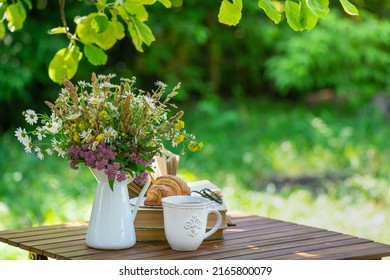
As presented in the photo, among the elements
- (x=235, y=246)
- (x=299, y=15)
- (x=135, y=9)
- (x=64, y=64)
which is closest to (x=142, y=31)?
(x=135, y=9)

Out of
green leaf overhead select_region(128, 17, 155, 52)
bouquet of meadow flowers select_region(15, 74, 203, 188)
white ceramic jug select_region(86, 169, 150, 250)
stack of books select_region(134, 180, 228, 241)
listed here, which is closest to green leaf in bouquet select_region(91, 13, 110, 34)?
green leaf overhead select_region(128, 17, 155, 52)

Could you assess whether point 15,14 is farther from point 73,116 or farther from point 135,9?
point 73,116

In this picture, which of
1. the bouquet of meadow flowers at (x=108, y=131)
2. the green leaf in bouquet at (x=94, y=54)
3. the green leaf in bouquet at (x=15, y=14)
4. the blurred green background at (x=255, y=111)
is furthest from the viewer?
the blurred green background at (x=255, y=111)

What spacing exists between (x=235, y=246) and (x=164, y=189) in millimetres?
302

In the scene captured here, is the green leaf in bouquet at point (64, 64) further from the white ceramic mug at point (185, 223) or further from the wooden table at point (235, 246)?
the white ceramic mug at point (185, 223)

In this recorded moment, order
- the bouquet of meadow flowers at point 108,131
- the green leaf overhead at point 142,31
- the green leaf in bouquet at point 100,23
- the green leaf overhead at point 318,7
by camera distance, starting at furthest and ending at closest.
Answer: the green leaf overhead at point 142,31 < the green leaf in bouquet at point 100,23 < the bouquet of meadow flowers at point 108,131 < the green leaf overhead at point 318,7

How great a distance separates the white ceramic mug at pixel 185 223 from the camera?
236cm

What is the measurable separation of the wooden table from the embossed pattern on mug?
0.21ft

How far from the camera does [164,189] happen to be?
8.37 feet

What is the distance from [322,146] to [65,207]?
106 inches

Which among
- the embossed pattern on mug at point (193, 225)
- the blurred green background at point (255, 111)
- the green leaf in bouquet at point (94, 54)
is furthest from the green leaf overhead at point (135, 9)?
the blurred green background at point (255, 111)

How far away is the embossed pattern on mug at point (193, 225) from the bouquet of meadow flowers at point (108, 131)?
0.67 feet

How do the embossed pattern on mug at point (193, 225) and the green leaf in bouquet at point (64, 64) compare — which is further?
the green leaf in bouquet at point (64, 64)

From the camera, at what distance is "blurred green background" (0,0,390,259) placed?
5234 millimetres
